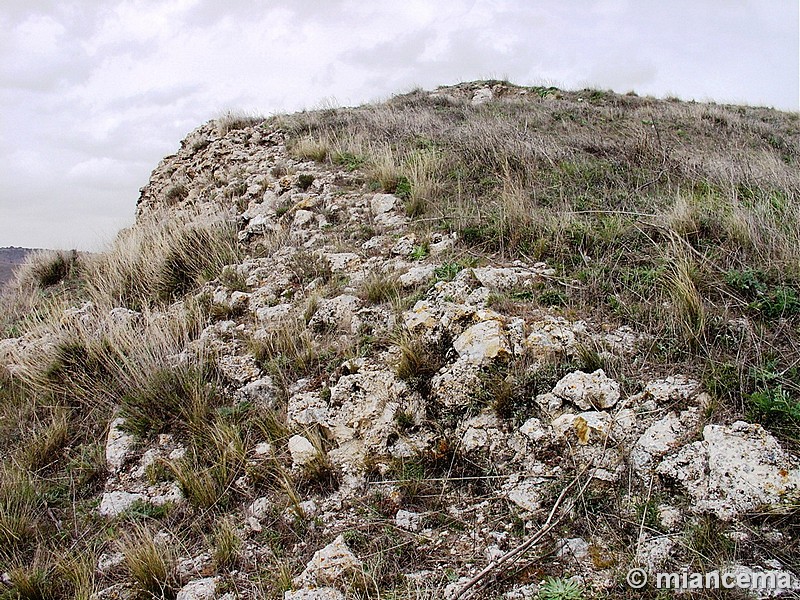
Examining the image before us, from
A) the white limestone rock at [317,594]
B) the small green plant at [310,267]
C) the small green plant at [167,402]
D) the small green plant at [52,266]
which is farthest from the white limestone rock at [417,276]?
the small green plant at [52,266]

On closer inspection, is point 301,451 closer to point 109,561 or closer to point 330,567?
point 330,567

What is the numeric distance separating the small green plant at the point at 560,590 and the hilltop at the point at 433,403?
15mm

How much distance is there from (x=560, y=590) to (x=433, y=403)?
138 centimetres

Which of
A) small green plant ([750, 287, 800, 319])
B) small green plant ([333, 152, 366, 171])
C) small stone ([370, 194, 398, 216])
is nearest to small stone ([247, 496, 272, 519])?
small green plant ([750, 287, 800, 319])

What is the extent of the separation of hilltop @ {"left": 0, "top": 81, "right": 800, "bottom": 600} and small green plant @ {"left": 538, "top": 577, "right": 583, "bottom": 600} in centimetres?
2

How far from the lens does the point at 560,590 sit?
2.26 m

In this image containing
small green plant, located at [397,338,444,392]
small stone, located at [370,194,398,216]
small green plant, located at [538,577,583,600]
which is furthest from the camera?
small stone, located at [370,194,398,216]

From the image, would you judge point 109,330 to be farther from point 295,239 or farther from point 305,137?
point 305,137

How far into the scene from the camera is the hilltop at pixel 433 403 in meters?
2.53

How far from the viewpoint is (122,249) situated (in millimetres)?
6812

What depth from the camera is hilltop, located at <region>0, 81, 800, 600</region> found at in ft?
8.30

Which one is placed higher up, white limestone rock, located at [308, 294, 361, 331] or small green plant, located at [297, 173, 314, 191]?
small green plant, located at [297, 173, 314, 191]

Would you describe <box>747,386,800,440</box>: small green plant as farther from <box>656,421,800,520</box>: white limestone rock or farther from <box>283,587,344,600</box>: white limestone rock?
<box>283,587,344,600</box>: white limestone rock

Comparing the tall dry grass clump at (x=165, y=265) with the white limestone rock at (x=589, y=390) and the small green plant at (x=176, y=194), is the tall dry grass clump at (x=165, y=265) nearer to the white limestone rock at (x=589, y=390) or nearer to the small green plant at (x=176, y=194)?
the small green plant at (x=176, y=194)
